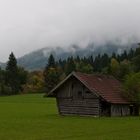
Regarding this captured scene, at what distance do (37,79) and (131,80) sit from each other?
10754cm

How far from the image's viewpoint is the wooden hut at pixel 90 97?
6316 centimetres

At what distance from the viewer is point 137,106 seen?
67.8 m

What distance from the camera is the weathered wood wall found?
6384 centimetres

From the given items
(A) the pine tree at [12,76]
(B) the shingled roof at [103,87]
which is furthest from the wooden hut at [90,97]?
(A) the pine tree at [12,76]

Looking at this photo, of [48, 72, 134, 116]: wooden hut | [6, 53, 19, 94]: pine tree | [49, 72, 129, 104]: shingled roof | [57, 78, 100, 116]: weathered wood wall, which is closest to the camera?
[49, 72, 129, 104]: shingled roof

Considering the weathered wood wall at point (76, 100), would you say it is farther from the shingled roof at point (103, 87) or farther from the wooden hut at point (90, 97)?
the shingled roof at point (103, 87)

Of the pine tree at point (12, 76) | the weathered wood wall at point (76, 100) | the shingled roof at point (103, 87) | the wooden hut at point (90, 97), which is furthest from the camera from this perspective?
the pine tree at point (12, 76)

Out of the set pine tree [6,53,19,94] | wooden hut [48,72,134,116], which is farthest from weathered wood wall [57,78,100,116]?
pine tree [6,53,19,94]

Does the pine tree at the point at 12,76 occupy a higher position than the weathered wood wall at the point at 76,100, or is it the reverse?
the pine tree at the point at 12,76

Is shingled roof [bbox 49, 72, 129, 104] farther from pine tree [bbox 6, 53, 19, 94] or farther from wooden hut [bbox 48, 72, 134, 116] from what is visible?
pine tree [bbox 6, 53, 19, 94]

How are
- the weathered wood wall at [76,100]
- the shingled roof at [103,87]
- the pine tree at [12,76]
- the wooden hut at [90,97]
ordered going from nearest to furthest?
the shingled roof at [103,87], the wooden hut at [90,97], the weathered wood wall at [76,100], the pine tree at [12,76]

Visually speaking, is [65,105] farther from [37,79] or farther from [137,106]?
[37,79]

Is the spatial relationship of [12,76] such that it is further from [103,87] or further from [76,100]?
[103,87]

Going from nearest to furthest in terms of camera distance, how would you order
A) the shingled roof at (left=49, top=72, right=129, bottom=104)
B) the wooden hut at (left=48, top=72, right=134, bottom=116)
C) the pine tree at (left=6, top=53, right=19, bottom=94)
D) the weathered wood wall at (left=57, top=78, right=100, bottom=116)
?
the shingled roof at (left=49, top=72, right=129, bottom=104) → the wooden hut at (left=48, top=72, right=134, bottom=116) → the weathered wood wall at (left=57, top=78, right=100, bottom=116) → the pine tree at (left=6, top=53, right=19, bottom=94)
